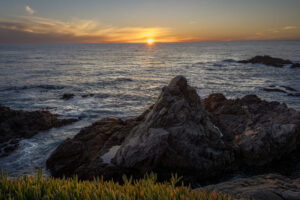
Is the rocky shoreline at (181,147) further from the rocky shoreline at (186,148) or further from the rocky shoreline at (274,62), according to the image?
the rocky shoreline at (274,62)

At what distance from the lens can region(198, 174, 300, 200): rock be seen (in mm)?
4980

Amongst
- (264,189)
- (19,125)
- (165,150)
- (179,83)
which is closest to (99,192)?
(264,189)

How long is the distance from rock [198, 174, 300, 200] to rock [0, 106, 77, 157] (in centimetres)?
1255

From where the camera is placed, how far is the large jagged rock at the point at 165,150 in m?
8.59

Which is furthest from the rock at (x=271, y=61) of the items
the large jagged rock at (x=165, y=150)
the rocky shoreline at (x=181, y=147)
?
the large jagged rock at (x=165, y=150)

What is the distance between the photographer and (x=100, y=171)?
8781mm

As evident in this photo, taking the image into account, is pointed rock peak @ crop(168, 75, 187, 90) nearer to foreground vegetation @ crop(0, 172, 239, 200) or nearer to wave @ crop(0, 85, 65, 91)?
foreground vegetation @ crop(0, 172, 239, 200)

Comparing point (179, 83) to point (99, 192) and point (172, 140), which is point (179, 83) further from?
point (99, 192)

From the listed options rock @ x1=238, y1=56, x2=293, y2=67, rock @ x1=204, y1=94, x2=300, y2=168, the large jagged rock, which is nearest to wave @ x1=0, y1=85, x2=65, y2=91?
the large jagged rock

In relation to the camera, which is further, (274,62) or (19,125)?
(274,62)

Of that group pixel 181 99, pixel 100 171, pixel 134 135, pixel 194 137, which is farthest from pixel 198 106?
pixel 100 171

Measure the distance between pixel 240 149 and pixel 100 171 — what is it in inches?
250

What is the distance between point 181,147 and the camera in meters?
8.85

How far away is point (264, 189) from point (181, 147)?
12.7 ft
